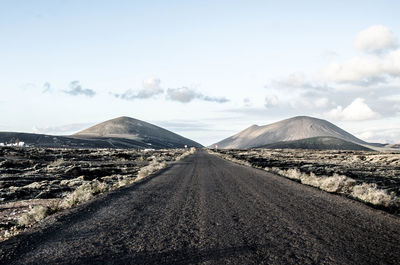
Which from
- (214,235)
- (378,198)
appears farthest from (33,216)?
(378,198)

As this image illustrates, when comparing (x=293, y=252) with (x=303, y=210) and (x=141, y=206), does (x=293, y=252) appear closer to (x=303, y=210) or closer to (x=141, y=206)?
(x=303, y=210)

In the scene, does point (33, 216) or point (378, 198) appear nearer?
point (33, 216)

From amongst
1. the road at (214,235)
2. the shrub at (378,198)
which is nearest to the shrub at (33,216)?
the road at (214,235)

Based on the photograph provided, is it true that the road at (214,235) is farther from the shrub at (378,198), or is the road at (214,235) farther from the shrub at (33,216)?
the shrub at (378,198)

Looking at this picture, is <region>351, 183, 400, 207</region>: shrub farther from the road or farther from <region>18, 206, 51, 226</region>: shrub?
<region>18, 206, 51, 226</region>: shrub

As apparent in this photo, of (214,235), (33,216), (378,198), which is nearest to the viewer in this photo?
(214,235)

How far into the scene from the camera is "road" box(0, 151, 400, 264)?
18.3ft

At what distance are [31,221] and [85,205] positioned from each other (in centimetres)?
210

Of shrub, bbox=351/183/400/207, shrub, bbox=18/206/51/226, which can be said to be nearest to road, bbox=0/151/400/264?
shrub, bbox=18/206/51/226

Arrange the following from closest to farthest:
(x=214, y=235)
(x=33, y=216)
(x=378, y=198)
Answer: (x=214, y=235) → (x=33, y=216) → (x=378, y=198)

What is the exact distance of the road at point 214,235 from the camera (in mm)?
5566

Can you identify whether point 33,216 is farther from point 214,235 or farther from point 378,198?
point 378,198

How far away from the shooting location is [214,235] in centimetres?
693

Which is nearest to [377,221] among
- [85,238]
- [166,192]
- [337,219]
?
[337,219]
